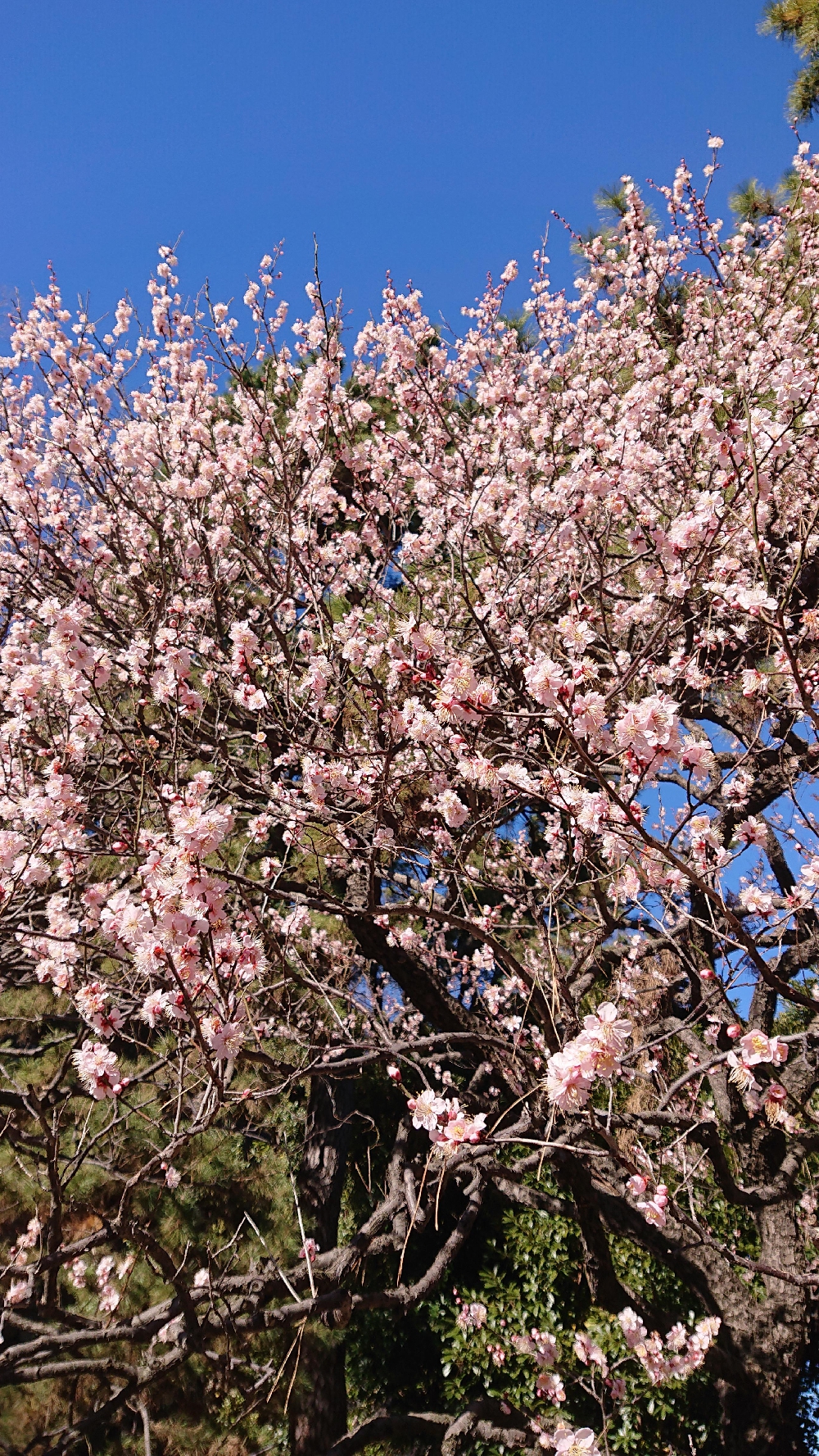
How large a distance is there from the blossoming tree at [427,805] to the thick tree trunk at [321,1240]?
3 centimetres

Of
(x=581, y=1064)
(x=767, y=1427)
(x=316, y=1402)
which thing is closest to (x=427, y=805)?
(x=581, y=1064)

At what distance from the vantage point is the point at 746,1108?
3.51 meters

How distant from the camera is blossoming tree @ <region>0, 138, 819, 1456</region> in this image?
2.05 m

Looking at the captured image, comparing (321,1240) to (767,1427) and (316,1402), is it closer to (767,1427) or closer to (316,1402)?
(316,1402)

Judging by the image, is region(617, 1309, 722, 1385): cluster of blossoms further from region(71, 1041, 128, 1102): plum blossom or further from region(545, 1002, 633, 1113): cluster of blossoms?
region(71, 1041, 128, 1102): plum blossom

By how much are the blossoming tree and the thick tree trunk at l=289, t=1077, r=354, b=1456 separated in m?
0.03

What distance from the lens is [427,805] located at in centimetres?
323

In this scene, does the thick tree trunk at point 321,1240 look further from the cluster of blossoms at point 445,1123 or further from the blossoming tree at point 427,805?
the cluster of blossoms at point 445,1123

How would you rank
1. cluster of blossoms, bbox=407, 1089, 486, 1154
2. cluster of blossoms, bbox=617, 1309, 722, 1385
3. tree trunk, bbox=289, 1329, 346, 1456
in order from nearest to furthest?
1. cluster of blossoms, bbox=407, 1089, 486, 1154
2. cluster of blossoms, bbox=617, 1309, 722, 1385
3. tree trunk, bbox=289, 1329, 346, 1456

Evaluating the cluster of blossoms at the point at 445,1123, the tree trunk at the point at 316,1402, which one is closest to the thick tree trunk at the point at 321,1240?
Result: the tree trunk at the point at 316,1402

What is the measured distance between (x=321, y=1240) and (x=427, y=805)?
264 cm

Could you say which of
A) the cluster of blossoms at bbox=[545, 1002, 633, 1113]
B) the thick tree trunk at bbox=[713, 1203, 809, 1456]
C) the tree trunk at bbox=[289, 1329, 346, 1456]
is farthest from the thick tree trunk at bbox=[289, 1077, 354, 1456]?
the cluster of blossoms at bbox=[545, 1002, 633, 1113]

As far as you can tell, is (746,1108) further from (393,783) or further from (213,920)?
(213,920)

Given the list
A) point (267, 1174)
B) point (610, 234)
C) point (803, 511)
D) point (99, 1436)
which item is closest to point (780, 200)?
point (610, 234)
